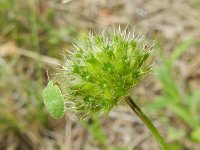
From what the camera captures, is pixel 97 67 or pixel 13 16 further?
pixel 13 16

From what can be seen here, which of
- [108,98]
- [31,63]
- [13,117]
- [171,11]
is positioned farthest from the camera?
[171,11]

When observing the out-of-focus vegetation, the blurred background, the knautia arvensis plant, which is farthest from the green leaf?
the out-of-focus vegetation

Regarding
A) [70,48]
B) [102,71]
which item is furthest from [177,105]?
[102,71]

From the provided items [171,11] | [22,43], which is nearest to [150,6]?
[171,11]

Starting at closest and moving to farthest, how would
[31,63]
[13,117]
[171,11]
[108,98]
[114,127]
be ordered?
[108,98] → [13,117] → [114,127] → [31,63] → [171,11]

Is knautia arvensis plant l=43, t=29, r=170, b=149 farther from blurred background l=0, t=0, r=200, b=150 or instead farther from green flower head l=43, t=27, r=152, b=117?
blurred background l=0, t=0, r=200, b=150

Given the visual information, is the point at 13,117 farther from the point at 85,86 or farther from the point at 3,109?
the point at 85,86
